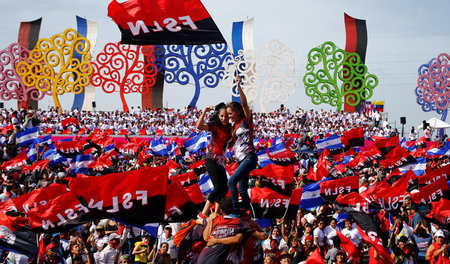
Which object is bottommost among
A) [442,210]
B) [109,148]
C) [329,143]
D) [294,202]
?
[109,148]

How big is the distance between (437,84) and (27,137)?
39.4 m

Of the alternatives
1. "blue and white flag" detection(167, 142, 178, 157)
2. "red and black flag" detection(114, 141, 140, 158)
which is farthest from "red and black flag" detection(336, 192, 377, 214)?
"red and black flag" detection(114, 141, 140, 158)

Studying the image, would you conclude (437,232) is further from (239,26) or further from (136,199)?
(239,26)

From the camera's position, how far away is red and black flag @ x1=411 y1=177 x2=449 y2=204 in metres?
11.3

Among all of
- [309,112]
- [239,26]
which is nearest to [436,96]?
[309,112]

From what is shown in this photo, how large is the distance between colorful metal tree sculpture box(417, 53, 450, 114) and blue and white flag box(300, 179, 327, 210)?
131 feet

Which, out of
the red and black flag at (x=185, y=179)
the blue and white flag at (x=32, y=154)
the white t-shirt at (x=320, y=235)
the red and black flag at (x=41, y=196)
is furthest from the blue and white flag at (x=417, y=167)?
the blue and white flag at (x=32, y=154)

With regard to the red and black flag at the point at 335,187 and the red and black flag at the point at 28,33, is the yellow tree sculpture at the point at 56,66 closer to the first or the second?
the red and black flag at the point at 28,33

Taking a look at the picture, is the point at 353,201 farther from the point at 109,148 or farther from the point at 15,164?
the point at 109,148

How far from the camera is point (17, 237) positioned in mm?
8430

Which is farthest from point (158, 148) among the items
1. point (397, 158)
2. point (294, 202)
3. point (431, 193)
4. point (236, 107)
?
point (236, 107)

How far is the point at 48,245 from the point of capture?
28.8ft

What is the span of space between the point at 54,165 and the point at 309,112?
30197 mm

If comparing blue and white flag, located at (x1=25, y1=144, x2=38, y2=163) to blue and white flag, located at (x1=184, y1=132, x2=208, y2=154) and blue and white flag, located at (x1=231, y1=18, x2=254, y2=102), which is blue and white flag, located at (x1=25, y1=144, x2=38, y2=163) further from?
blue and white flag, located at (x1=231, y1=18, x2=254, y2=102)
